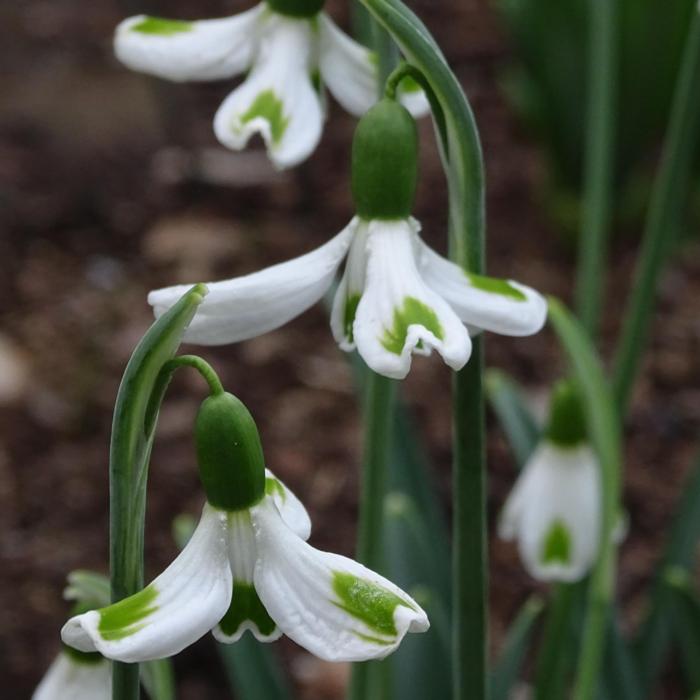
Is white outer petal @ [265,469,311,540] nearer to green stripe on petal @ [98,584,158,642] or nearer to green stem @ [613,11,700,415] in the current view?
green stripe on petal @ [98,584,158,642]

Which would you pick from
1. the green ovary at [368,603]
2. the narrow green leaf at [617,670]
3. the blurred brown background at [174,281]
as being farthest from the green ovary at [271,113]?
the blurred brown background at [174,281]

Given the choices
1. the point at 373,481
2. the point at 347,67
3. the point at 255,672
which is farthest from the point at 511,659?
the point at 347,67

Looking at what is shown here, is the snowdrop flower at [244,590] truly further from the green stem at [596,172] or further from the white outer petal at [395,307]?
the green stem at [596,172]

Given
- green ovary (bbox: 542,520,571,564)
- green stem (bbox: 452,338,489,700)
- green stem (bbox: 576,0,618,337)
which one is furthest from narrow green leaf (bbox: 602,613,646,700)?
green stem (bbox: 452,338,489,700)

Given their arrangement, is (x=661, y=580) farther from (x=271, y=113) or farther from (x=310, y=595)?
(x=310, y=595)

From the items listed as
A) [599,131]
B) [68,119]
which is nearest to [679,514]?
[599,131]

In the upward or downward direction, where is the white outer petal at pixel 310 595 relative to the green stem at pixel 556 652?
upward
